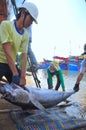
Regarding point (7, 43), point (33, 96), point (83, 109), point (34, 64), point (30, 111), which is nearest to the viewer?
point (7, 43)

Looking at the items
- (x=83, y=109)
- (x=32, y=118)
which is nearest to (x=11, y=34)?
A: (x=32, y=118)

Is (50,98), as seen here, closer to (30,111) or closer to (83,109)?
(30,111)

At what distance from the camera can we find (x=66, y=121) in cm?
449

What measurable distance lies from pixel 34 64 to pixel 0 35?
351 centimetres

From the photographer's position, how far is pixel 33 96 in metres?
4.43

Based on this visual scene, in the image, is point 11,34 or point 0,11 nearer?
point 11,34

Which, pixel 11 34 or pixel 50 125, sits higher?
pixel 11 34

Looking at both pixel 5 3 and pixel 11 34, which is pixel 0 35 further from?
pixel 5 3

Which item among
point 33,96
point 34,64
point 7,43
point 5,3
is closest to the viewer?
point 7,43

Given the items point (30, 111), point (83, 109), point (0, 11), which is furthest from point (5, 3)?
point (30, 111)

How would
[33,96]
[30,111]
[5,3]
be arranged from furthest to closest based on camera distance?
1. [5,3]
2. [30,111]
3. [33,96]

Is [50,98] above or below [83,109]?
above

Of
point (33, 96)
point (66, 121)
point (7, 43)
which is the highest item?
point (7, 43)

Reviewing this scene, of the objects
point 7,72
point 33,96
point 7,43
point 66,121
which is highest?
point 7,43
